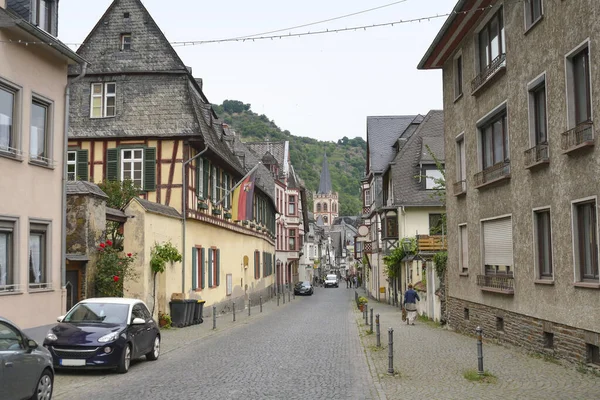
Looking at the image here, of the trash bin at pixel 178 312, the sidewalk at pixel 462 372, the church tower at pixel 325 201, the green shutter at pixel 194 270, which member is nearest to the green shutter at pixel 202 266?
the green shutter at pixel 194 270

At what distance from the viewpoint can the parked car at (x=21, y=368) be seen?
28.8 feet

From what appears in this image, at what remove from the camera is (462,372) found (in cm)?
1335

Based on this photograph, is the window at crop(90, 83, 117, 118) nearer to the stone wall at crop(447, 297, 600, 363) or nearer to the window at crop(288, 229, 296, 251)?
the stone wall at crop(447, 297, 600, 363)

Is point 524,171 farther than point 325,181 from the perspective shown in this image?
No

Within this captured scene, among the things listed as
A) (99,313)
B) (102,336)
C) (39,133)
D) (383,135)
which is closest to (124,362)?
(102,336)

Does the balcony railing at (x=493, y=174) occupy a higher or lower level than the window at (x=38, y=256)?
higher

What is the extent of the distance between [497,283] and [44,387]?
468 inches

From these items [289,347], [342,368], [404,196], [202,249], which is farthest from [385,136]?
[342,368]

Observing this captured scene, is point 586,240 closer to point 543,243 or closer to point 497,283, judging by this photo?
point 543,243

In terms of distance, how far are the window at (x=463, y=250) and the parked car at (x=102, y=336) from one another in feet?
33.9

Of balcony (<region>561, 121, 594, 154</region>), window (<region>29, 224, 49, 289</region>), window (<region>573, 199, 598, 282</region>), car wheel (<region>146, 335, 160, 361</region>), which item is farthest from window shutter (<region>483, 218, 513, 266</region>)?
window (<region>29, 224, 49, 289</region>)

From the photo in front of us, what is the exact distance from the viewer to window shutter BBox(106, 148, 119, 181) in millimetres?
28094

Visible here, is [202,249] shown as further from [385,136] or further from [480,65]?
[385,136]

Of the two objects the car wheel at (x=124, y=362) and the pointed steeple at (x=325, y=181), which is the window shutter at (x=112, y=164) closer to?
the car wheel at (x=124, y=362)
